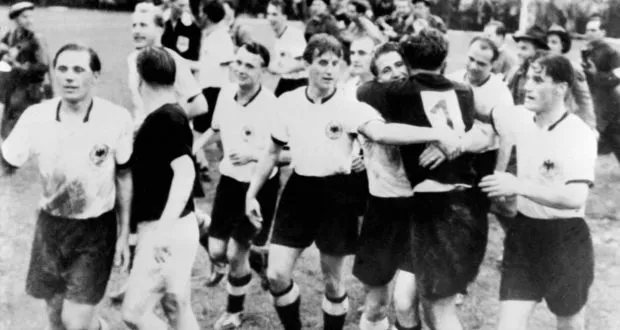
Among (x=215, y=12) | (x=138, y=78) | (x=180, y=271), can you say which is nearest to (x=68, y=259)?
(x=180, y=271)

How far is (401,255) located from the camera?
128 inches

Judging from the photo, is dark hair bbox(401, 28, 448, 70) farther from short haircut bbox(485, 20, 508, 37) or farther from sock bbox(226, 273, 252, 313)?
short haircut bbox(485, 20, 508, 37)

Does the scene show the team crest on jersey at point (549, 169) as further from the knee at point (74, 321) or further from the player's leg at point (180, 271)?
the knee at point (74, 321)

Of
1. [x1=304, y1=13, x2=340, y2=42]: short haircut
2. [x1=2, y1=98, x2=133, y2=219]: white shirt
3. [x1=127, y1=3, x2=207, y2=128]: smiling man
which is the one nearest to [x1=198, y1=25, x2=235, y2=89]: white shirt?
[x1=304, y1=13, x2=340, y2=42]: short haircut

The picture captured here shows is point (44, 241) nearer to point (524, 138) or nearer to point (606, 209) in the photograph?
point (524, 138)

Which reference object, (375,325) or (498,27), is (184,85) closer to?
(375,325)

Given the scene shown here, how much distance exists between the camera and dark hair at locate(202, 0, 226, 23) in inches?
243

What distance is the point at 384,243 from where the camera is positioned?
3.26 metres

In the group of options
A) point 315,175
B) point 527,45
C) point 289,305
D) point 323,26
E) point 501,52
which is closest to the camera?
point 315,175

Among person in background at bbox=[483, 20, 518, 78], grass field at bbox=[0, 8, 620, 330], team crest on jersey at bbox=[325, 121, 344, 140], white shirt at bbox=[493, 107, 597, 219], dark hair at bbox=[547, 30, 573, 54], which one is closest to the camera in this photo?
white shirt at bbox=[493, 107, 597, 219]

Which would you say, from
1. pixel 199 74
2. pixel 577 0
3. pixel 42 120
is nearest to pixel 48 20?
pixel 199 74

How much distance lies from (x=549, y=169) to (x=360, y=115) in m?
0.79

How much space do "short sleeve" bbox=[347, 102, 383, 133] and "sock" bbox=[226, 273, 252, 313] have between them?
3.35 ft

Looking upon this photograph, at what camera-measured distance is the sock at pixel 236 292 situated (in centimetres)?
379
